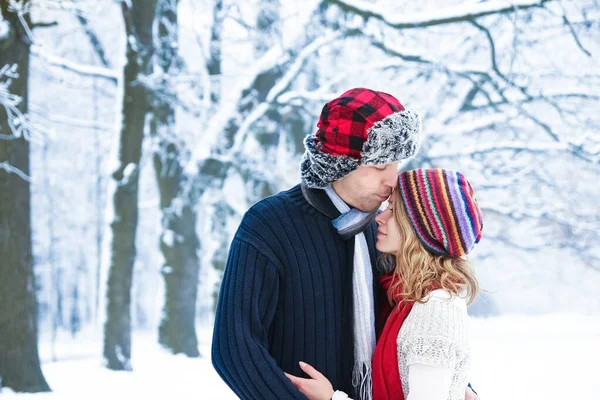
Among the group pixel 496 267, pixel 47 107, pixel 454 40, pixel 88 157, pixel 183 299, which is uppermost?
pixel 454 40

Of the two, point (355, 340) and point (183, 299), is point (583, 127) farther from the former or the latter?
point (355, 340)

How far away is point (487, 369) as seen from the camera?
10.9ft

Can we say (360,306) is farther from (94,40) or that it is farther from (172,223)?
(94,40)

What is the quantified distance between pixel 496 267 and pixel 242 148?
1.55m

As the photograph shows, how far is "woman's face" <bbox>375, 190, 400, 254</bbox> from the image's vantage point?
3.98 feet

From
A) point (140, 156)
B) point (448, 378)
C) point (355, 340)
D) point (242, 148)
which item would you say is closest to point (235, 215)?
point (242, 148)

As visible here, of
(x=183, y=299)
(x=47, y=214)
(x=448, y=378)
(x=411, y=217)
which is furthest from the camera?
(x=183, y=299)

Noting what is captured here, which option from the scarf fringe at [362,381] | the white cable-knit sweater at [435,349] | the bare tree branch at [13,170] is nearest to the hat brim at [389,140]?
the white cable-knit sweater at [435,349]

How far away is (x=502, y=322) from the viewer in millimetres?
3486

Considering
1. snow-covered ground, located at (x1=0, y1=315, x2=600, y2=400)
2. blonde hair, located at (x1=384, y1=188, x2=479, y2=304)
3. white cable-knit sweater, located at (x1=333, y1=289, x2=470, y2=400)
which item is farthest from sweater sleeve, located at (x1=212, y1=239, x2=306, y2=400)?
snow-covered ground, located at (x1=0, y1=315, x2=600, y2=400)

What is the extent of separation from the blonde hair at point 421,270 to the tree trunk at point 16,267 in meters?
2.46

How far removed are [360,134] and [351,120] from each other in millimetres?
31

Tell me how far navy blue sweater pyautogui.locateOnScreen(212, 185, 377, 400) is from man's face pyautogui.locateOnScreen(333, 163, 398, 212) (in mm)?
43

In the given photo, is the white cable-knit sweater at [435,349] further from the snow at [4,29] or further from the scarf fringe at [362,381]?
the snow at [4,29]
